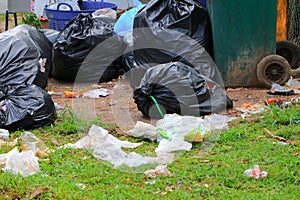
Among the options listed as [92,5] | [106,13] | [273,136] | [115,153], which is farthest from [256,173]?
[92,5]

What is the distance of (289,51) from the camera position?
19.4 feet

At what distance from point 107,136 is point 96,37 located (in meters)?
2.31

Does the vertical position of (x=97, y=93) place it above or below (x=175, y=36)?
below

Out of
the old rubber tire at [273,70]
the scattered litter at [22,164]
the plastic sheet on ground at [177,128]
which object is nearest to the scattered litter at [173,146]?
the plastic sheet on ground at [177,128]

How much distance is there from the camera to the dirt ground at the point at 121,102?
4.61 metres

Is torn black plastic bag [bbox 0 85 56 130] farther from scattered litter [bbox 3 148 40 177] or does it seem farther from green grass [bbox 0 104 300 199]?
scattered litter [bbox 3 148 40 177]

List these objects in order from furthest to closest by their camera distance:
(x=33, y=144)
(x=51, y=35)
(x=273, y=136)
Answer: (x=51, y=35) < (x=273, y=136) < (x=33, y=144)

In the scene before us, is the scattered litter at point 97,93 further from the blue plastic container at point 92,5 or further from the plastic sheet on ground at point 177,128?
the blue plastic container at point 92,5

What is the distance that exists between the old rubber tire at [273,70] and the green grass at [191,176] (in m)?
1.28

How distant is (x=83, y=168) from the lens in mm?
3482

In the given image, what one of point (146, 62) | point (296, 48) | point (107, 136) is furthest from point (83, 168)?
point (296, 48)

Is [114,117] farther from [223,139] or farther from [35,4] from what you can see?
[35,4]

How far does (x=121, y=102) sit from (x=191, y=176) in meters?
1.95

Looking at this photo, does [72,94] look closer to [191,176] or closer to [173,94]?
[173,94]
